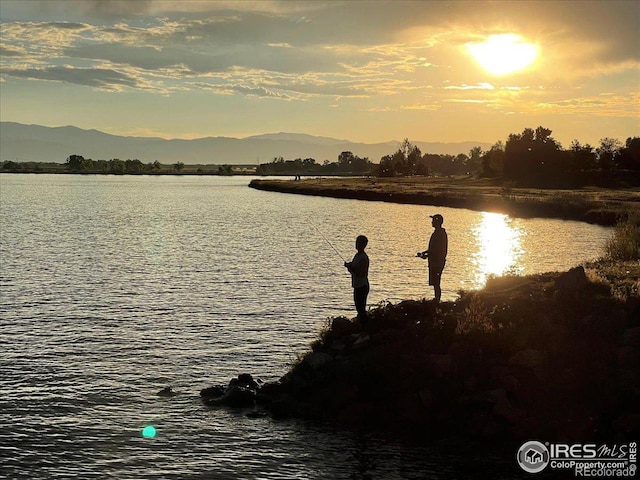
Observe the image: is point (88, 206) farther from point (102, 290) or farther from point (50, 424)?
point (50, 424)

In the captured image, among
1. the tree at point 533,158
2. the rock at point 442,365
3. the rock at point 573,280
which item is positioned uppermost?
the tree at point 533,158

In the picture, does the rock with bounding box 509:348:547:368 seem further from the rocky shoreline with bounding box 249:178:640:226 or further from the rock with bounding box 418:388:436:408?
the rocky shoreline with bounding box 249:178:640:226

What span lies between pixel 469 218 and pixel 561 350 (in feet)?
284

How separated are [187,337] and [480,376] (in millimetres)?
15049

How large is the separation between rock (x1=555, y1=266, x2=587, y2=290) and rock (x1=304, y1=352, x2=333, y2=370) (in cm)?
919

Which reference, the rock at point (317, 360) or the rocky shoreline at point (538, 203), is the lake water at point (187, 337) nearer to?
the rock at point (317, 360)

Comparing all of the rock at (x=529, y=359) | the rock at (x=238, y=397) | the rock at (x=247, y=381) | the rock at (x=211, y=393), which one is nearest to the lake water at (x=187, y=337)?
the rock at (x=211, y=393)

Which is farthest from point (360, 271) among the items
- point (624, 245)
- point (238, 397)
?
point (624, 245)

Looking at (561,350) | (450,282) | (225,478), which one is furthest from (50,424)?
(450,282)

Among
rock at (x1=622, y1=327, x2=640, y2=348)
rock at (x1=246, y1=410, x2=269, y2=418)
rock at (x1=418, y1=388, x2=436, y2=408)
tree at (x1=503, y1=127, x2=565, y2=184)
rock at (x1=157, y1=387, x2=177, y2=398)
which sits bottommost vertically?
rock at (x1=246, y1=410, x2=269, y2=418)

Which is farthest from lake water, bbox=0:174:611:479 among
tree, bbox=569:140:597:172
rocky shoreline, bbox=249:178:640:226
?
tree, bbox=569:140:597:172

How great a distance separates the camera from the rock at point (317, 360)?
78.2ft

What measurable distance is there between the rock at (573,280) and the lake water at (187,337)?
9523 millimetres

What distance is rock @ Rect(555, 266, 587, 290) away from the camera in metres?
27.2
